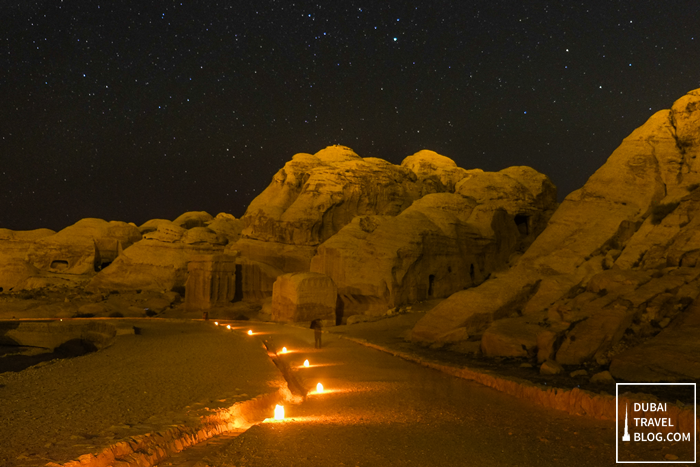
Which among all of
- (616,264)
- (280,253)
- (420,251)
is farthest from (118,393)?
(280,253)

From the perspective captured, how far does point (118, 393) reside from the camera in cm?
815

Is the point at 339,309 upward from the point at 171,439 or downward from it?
upward

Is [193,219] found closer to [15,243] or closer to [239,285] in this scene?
[15,243]

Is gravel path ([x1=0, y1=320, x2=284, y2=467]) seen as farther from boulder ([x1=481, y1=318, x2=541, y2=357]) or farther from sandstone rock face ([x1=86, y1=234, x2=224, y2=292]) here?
sandstone rock face ([x1=86, y1=234, x2=224, y2=292])

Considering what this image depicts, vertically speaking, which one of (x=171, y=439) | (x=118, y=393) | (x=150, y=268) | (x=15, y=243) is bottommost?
(x=118, y=393)

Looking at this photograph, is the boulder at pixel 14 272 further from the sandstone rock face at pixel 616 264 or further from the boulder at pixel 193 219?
the sandstone rock face at pixel 616 264

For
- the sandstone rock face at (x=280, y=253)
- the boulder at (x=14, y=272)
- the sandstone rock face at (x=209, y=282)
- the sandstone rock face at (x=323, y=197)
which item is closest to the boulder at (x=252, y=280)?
the sandstone rock face at (x=209, y=282)

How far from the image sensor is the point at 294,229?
4003cm

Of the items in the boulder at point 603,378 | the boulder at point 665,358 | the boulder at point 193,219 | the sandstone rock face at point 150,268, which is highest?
the boulder at point 193,219

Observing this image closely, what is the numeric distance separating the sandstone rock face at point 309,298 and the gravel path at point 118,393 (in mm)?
6558

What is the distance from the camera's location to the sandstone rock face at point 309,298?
21.1 metres

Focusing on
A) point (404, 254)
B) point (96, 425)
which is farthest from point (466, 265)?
point (96, 425)

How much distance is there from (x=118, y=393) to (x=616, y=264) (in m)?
14.0

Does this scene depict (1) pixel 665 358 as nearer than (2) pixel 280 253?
Yes
